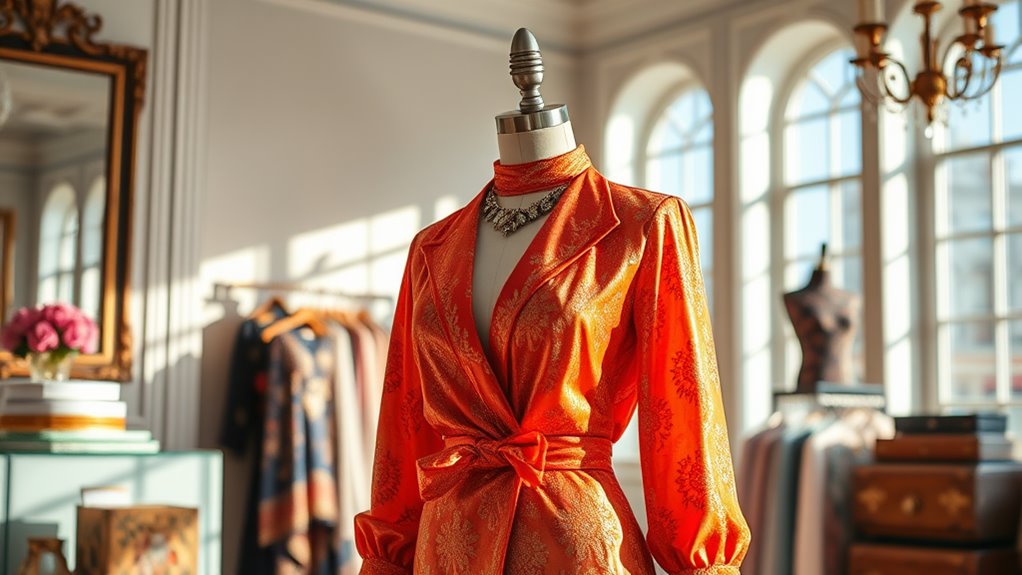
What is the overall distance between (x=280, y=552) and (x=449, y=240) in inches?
120

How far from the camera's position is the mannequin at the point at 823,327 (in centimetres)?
Result: 385

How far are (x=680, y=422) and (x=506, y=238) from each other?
1.04ft

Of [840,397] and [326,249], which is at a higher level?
[326,249]

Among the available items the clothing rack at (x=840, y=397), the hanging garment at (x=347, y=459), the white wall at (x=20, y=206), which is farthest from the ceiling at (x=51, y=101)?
the clothing rack at (x=840, y=397)

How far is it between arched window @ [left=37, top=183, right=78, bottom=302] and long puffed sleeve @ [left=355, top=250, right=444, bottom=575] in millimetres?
2889

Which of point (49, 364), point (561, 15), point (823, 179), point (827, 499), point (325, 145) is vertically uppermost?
point (561, 15)

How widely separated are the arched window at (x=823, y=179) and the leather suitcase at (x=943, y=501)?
1155mm

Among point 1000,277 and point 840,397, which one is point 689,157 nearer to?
point 1000,277

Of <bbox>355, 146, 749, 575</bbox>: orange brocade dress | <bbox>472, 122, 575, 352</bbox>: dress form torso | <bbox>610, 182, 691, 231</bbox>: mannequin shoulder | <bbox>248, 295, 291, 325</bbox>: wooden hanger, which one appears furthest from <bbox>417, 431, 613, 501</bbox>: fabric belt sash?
<bbox>248, 295, 291, 325</bbox>: wooden hanger

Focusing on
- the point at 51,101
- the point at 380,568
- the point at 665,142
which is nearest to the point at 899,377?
the point at 665,142

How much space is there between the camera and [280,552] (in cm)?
433

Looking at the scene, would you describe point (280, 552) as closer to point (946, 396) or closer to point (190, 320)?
point (190, 320)

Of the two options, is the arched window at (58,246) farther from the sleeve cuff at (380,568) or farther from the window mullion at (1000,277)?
the window mullion at (1000,277)

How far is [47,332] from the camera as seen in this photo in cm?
339
